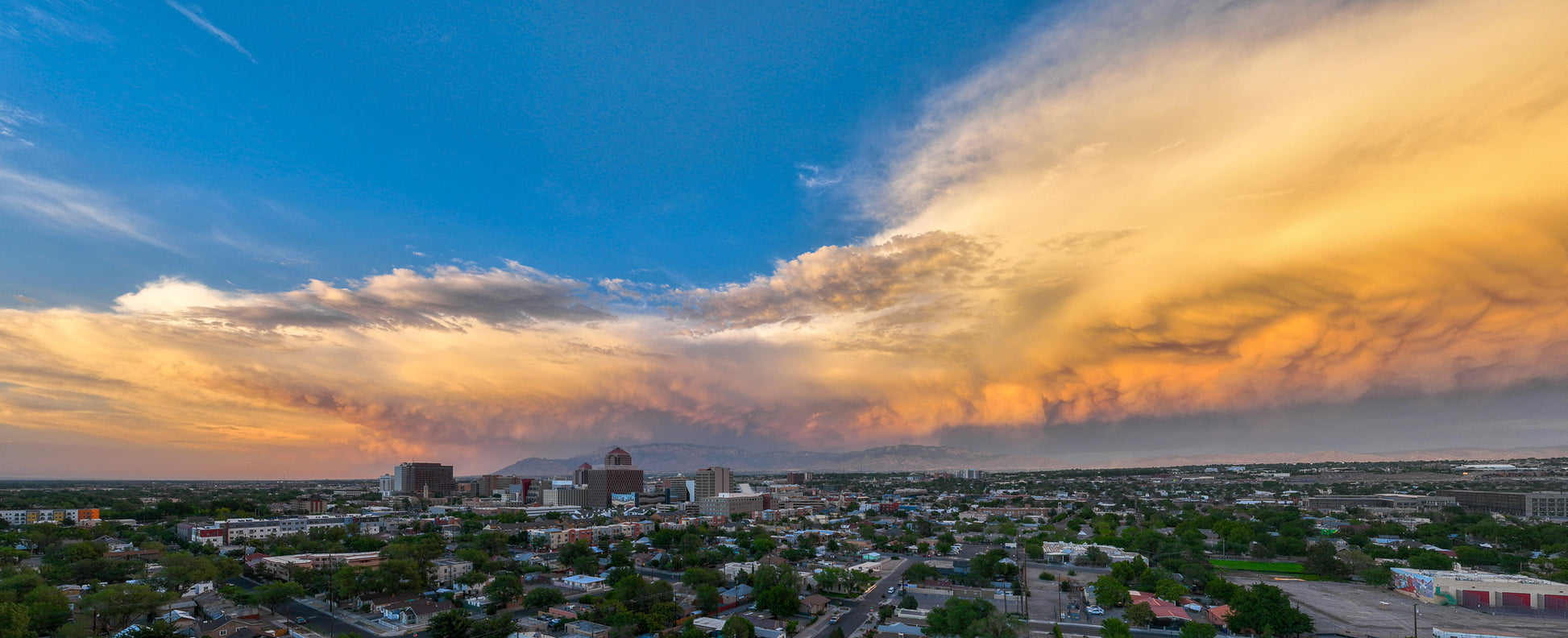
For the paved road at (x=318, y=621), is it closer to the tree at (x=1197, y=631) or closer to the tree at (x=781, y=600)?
the tree at (x=781, y=600)

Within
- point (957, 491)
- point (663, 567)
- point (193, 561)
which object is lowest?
point (957, 491)

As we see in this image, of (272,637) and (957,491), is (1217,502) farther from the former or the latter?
(272,637)

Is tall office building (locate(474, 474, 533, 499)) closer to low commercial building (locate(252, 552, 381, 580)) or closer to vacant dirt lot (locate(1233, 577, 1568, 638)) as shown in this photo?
low commercial building (locate(252, 552, 381, 580))

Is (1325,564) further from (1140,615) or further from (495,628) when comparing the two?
(495,628)

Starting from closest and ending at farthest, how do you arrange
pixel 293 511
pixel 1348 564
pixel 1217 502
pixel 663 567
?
pixel 1348 564 → pixel 663 567 → pixel 293 511 → pixel 1217 502

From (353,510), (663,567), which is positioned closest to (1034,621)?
(663,567)
